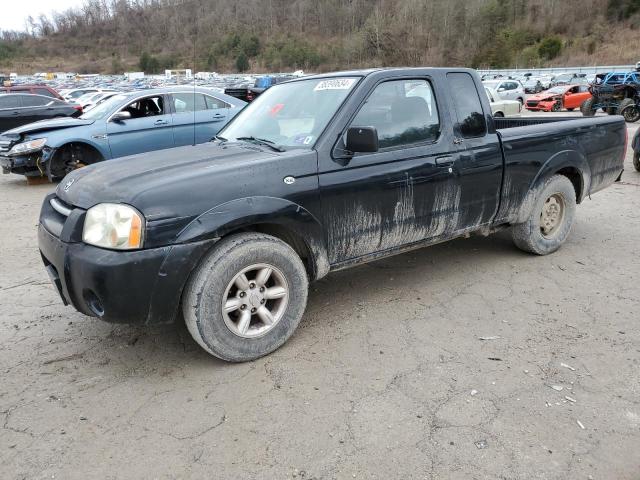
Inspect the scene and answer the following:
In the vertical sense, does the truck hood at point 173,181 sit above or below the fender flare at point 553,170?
above

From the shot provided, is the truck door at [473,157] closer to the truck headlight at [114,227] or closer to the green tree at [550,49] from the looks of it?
the truck headlight at [114,227]

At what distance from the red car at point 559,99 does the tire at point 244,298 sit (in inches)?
1029

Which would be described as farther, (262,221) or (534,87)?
(534,87)

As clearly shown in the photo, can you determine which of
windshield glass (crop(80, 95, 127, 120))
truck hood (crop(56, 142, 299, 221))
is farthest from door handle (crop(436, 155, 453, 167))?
windshield glass (crop(80, 95, 127, 120))

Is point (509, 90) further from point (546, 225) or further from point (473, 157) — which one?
point (473, 157)

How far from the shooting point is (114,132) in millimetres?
8984

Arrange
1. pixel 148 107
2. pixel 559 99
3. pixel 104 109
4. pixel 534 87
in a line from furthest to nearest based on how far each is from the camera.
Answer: pixel 534 87 → pixel 559 99 → pixel 148 107 → pixel 104 109

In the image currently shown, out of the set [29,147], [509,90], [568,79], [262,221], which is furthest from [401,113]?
[568,79]

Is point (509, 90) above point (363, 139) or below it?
below

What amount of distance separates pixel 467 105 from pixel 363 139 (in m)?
1.41

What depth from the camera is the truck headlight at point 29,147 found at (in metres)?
Answer: 9.13

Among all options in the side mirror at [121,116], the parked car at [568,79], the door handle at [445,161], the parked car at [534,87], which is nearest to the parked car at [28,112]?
the side mirror at [121,116]

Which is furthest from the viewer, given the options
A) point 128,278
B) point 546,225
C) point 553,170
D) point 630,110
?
point 630,110

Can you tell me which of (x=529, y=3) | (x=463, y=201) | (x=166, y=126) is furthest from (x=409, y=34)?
(x=463, y=201)
